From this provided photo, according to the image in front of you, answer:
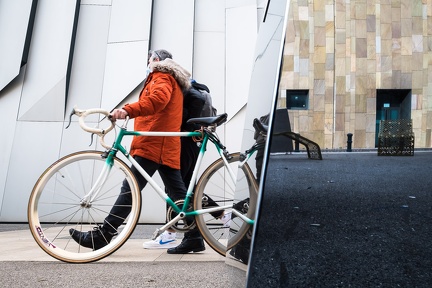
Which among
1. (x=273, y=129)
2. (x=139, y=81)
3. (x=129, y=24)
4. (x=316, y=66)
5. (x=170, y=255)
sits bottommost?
(x=170, y=255)

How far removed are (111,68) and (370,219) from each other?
23.7ft

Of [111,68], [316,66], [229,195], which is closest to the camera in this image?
[316,66]

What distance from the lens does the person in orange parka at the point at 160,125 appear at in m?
3.68

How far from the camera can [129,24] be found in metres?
7.71

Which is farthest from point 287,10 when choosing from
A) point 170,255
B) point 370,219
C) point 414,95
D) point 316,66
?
point 170,255

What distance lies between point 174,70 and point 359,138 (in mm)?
3220

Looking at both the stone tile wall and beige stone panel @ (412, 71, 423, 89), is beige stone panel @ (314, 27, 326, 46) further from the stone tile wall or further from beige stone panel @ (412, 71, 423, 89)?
beige stone panel @ (412, 71, 423, 89)

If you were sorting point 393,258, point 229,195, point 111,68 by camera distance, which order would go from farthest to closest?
point 111,68
point 229,195
point 393,258

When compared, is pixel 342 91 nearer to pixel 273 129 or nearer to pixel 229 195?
pixel 273 129

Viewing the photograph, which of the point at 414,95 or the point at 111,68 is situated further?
the point at 111,68

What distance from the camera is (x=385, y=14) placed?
87 centimetres

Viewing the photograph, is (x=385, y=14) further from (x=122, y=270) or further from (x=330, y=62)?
(x=122, y=270)

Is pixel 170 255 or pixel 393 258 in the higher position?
pixel 393 258

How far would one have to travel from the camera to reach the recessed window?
883mm
